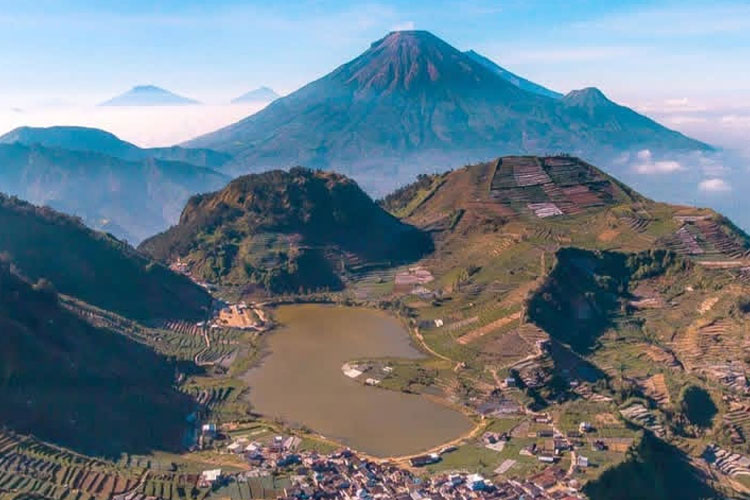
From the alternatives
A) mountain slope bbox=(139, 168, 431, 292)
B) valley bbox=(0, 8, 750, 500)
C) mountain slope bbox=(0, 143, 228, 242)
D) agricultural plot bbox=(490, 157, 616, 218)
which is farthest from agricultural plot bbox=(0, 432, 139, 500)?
mountain slope bbox=(0, 143, 228, 242)

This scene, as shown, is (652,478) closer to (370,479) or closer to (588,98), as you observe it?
(370,479)

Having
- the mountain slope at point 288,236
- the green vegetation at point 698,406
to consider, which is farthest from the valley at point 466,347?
the mountain slope at point 288,236

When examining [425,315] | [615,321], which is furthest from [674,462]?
[425,315]

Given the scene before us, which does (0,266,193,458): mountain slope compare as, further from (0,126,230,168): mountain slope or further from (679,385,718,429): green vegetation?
(0,126,230,168): mountain slope

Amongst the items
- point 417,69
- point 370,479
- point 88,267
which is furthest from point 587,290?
point 417,69

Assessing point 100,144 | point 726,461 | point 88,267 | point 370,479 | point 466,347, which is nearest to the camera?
point 370,479

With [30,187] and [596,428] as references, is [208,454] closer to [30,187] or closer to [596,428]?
[596,428]
